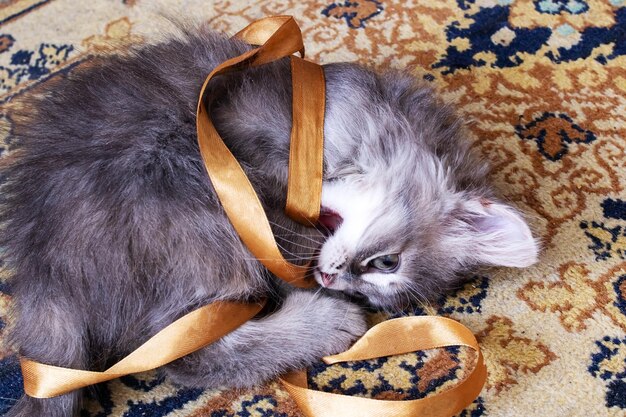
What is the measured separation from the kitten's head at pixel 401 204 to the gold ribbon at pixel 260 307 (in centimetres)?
6

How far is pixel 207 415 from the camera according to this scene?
1.15 metres

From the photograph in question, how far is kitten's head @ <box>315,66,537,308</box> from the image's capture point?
1174mm

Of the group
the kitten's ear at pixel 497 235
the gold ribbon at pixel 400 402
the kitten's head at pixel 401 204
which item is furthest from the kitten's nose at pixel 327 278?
the kitten's ear at pixel 497 235

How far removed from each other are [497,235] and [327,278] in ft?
1.12

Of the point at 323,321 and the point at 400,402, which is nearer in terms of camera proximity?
the point at 400,402

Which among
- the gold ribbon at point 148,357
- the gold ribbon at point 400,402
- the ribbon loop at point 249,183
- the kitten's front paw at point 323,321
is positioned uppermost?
the ribbon loop at point 249,183

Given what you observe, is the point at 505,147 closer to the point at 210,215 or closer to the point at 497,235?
the point at 497,235

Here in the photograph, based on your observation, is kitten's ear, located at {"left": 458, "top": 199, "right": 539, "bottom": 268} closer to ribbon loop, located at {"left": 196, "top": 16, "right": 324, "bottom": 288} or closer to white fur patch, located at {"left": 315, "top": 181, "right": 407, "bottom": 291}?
white fur patch, located at {"left": 315, "top": 181, "right": 407, "bottom": 291}

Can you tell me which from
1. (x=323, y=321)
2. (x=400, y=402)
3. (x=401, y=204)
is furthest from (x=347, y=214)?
(x=400, y=402)

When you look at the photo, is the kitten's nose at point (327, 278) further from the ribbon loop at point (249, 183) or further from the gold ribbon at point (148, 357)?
the gold ribbon at point (148, 357)

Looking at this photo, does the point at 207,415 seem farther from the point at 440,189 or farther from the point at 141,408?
the point at 440,189

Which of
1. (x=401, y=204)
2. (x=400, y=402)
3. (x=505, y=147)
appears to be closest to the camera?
(x=400, y=402)

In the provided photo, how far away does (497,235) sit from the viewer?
3.97ft

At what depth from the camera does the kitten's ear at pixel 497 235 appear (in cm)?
117
